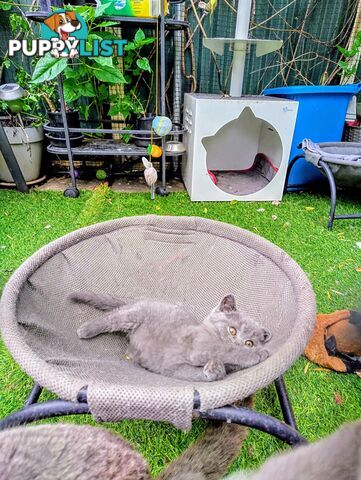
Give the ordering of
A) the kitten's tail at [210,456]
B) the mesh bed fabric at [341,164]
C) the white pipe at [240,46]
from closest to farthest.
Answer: the kitten's tail at [210,456], the mesh bed fabric at [341,164], the white pipe at [240,46]

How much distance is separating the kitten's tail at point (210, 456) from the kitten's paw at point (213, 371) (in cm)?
11

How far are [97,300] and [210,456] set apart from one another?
24.2 inches

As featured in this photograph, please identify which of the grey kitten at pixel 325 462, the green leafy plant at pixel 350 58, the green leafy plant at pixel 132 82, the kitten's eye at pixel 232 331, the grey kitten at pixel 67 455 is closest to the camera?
the grey kitten at pixel 325 462

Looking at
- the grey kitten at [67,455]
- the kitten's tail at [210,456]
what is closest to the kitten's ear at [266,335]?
the kitten's tail at [210,456]

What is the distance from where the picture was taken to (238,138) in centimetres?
300

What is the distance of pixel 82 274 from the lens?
4.00ft

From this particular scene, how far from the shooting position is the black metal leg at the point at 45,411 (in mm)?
699

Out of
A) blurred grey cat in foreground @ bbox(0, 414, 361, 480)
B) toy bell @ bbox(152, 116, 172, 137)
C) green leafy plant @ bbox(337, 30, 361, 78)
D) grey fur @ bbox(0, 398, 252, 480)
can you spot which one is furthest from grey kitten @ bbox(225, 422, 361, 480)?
green leafy plant @ bbox(337, 30, 361, 78)

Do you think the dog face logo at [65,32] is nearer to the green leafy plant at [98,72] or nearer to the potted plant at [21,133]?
the green leafy plant at [98,72]

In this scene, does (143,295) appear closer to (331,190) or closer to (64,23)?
(331,190)

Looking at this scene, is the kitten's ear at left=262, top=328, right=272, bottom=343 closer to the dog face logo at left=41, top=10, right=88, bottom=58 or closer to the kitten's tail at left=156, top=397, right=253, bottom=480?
the kitten's tail at left=156, top=397, right=253, bottom=480

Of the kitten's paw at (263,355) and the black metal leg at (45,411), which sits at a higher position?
the black metal leg at (45,411)

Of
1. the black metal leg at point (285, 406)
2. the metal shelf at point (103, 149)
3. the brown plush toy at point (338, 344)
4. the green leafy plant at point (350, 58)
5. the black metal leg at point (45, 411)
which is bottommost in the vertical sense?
the brown plush toy at point (338, 344)

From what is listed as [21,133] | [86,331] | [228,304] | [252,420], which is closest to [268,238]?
[228,304]
